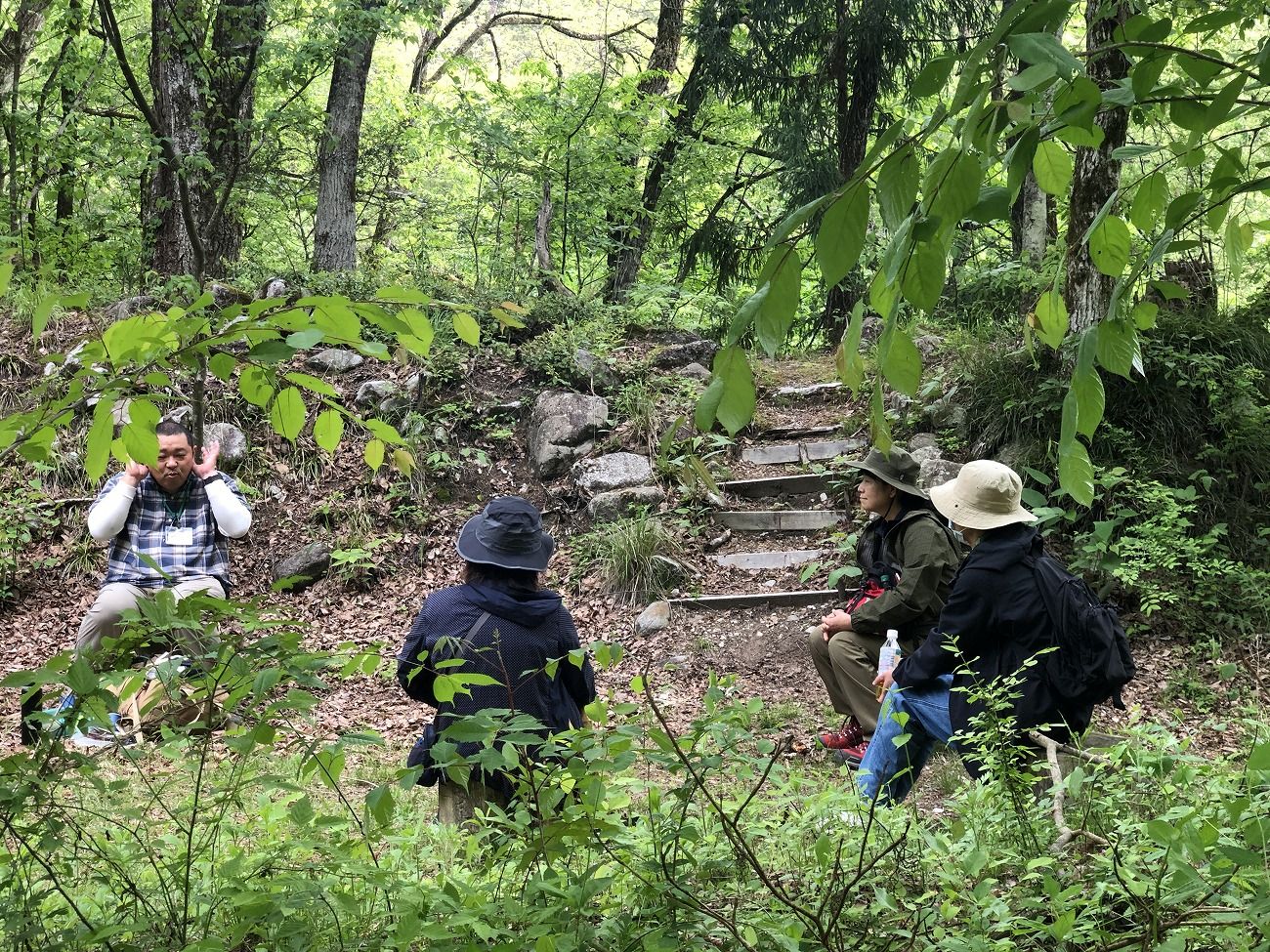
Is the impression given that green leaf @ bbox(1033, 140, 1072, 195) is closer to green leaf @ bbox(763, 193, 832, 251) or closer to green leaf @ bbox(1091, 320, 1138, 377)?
green leaf @ bbox(1091, 320, 1138, 377)

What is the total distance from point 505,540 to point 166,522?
2.99 meters

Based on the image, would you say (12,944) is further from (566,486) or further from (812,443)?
(812,443)

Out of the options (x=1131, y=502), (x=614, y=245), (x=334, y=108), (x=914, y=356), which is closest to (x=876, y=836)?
(x=914, y=356)

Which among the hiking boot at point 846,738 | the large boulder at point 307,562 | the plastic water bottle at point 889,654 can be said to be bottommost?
the large boulder at point 307,562

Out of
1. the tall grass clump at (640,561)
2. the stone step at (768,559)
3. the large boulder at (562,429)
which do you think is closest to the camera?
the tall grass clump at (640,561)

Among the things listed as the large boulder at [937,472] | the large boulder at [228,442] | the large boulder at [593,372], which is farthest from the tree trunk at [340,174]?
the large boulder at [937,472]

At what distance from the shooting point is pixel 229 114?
21.2 ft

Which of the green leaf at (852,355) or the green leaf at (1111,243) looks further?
the green leaf at (1111,243)

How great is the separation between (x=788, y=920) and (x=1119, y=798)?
3.35ft

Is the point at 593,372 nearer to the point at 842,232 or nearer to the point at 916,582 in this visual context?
the point at 916,582

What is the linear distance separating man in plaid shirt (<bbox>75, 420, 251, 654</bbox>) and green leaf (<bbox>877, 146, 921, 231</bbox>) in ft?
16.8

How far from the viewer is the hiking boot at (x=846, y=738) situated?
5305mm

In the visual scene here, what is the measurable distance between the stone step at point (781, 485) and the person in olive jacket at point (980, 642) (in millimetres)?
4709

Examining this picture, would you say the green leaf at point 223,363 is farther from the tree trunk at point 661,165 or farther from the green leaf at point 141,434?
the tree trunk at point 661,165
